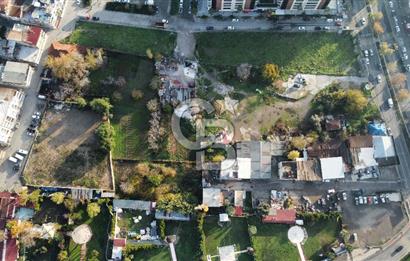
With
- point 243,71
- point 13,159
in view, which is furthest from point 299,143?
point 13,159

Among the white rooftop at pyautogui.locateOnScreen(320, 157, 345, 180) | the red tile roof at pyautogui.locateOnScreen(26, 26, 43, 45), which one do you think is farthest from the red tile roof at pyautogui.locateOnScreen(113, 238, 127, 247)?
the red tile roof at pyautogui.locateOnScreen(26, 26, 43, 45)

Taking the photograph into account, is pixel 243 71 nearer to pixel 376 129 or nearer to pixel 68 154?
pixel 376 129

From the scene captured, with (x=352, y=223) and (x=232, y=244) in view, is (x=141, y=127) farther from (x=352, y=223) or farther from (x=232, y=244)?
(x=352, y=223)

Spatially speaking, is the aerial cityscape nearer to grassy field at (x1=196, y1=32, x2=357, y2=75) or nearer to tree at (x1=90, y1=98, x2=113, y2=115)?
grassy field at (x1=196, y1=32, x2=357, y2=75)

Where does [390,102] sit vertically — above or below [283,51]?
below

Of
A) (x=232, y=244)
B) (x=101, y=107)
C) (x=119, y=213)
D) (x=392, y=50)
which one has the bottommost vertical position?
(x=232, y=244)

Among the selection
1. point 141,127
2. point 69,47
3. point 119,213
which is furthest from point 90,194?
point 69,47
